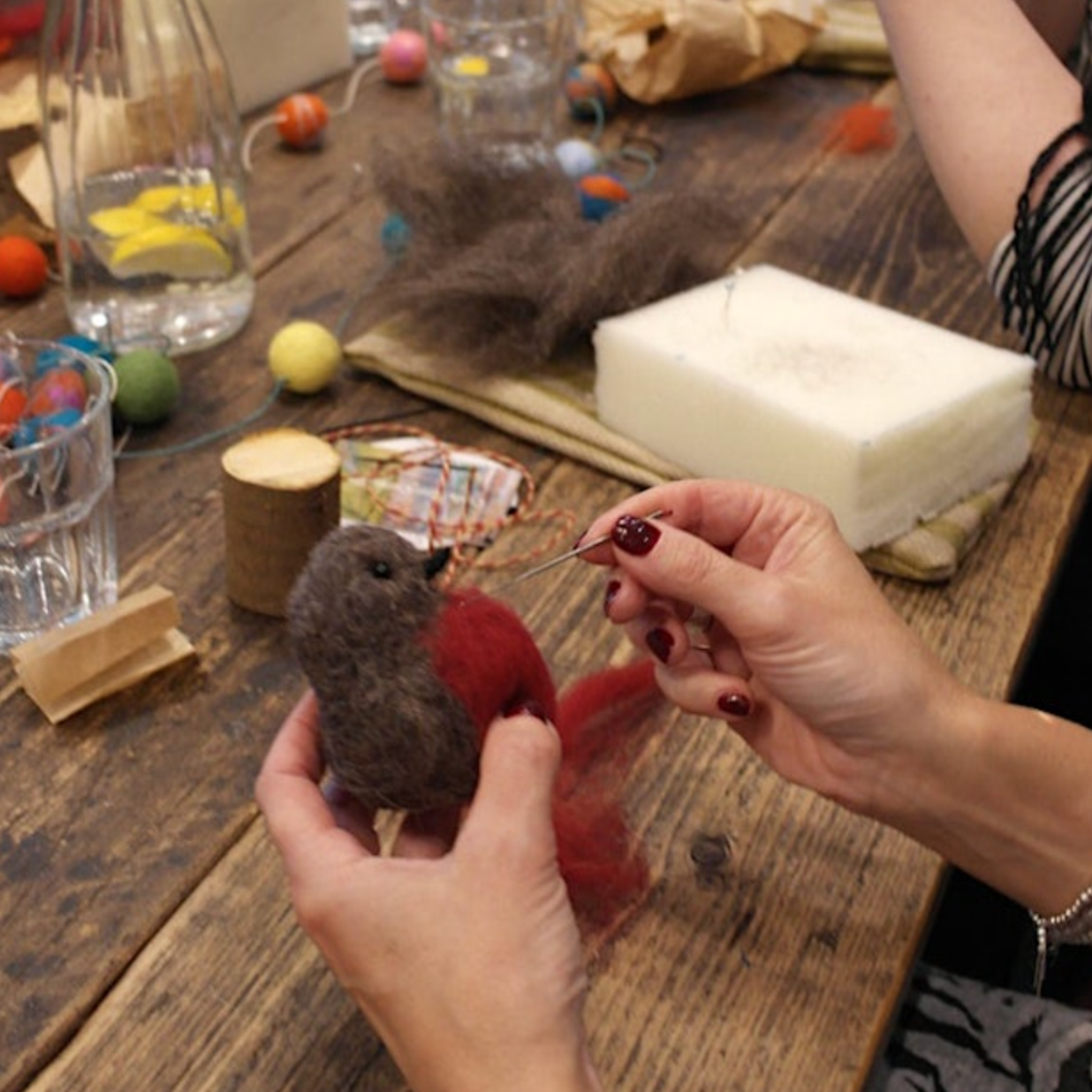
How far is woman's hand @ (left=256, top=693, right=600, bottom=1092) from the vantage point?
2.00ft

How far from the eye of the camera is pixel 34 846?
31.7 inches

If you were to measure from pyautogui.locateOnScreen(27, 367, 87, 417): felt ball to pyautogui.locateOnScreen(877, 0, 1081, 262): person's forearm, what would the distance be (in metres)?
0.72

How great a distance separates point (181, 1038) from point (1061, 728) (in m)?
0.48

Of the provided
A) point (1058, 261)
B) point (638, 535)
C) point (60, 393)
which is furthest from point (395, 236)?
point (638, 535)

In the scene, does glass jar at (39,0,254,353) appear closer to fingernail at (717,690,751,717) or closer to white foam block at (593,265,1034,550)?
white foam block at (593,265,1034,550)

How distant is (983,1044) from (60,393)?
71 cm

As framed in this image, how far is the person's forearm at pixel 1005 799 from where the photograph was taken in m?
0.77

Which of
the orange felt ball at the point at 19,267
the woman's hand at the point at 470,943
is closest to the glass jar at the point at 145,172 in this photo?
the orange felt ball at the point at 19,267

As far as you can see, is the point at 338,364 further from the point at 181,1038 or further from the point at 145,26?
the point at 181,1038

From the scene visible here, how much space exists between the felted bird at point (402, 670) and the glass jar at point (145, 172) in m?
0.58

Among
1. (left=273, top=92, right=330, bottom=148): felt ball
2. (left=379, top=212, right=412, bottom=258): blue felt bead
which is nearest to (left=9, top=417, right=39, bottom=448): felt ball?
(left=379, top=212, right=412, bottom=258): blue felt bead

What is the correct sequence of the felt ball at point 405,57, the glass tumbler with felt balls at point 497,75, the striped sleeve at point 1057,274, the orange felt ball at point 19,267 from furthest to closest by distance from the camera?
the felt ball at point 405,57, the glass tumbler with felt balls at point 497,75, the orange felt ball at point 19,267, the striped sleeve at point 1057,274

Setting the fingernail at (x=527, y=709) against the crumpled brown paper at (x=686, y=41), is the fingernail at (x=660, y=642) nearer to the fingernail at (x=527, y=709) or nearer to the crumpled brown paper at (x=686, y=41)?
the fingernail at (x=527, y=709)

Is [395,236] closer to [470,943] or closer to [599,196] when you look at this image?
[599,196]
